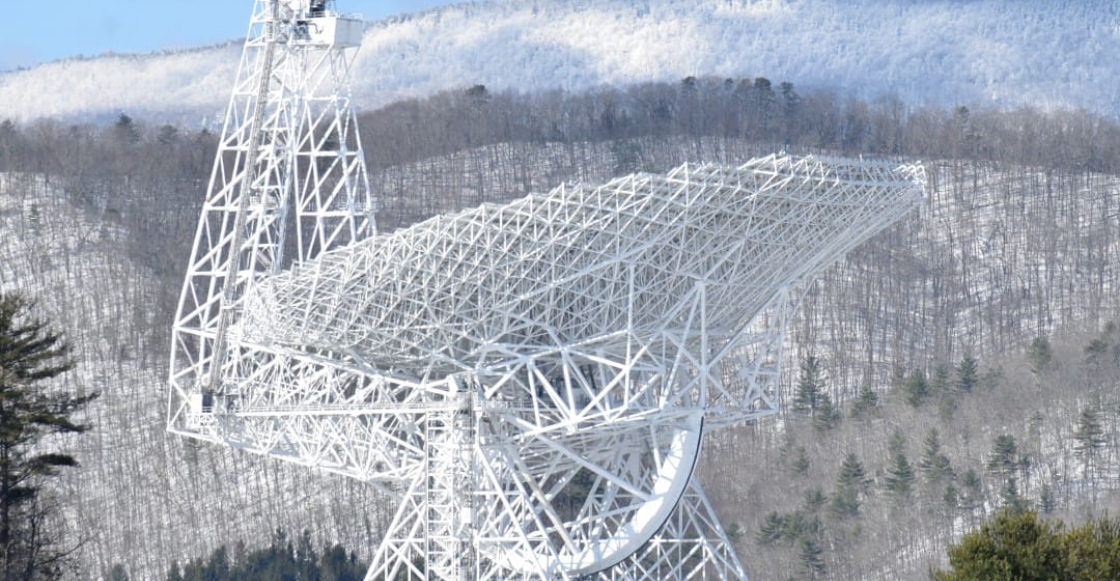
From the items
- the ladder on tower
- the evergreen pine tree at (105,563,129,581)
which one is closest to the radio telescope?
the ladder on tower

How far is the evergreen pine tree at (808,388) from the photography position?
107m

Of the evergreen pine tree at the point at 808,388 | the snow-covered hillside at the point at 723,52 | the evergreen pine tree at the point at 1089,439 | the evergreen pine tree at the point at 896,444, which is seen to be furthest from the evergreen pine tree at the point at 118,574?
the snow-covered hillside at the point at 723,52

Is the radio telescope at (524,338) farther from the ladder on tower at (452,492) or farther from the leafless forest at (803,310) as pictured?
the leafless forest at (803,310)

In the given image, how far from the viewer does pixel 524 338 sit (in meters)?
51.8

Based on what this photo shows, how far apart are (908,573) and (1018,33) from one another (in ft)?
228

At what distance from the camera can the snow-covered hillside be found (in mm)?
145250

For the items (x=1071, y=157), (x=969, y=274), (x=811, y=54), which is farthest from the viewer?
(x=811, y=54)

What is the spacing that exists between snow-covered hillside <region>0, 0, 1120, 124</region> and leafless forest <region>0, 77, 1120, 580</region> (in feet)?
22.8

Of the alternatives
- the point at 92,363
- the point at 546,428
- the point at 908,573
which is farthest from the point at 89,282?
the point at 546,428

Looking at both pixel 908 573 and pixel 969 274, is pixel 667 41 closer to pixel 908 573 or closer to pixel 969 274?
pixel 969 274

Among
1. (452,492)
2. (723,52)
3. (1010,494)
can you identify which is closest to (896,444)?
(1010,494)

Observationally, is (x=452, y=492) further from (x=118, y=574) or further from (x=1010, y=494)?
(x=1010, y=494)

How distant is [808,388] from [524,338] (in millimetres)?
56989

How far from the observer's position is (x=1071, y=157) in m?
132
